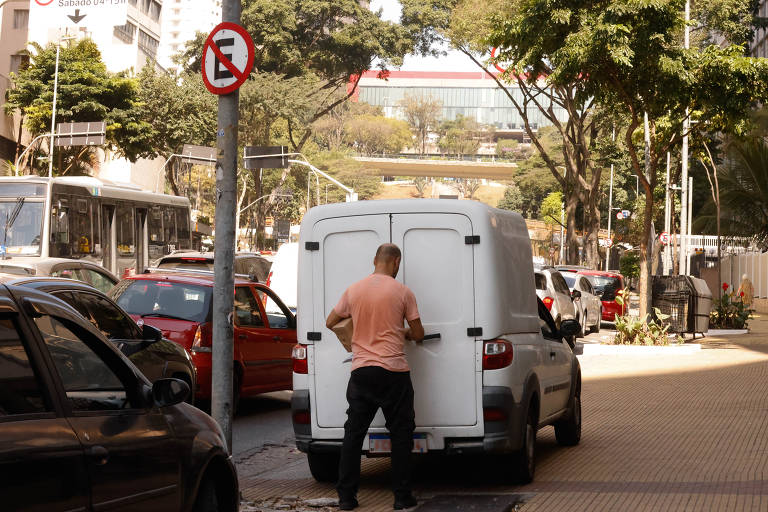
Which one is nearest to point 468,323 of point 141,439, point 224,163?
point 224,163

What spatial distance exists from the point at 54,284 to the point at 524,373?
11.4 ft

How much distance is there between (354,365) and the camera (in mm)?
7727

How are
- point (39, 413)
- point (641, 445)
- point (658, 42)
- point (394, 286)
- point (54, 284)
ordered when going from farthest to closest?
point (658, 42), point (641, 445), point (54, 284), point (394, 286), point (39, 413)

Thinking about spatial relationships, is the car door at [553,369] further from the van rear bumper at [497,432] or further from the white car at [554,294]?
the white car at [554,294]

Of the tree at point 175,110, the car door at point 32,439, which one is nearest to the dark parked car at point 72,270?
the car door at point 32,439

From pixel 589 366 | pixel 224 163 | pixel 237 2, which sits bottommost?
pixel 589 366

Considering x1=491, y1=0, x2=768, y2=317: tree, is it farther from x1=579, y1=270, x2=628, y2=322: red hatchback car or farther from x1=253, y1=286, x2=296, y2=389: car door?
x1=253, y1=286, x2=296, y2=389: car door

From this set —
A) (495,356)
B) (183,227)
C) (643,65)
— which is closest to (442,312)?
(495,356)

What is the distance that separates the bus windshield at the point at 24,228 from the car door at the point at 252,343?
10293mm

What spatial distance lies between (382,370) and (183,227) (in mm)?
23696

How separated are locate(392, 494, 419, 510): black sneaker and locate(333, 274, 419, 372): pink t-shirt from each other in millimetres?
859

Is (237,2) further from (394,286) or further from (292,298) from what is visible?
(292,298)

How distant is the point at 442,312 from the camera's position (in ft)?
27.1

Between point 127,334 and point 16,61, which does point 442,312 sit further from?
point 16,61
